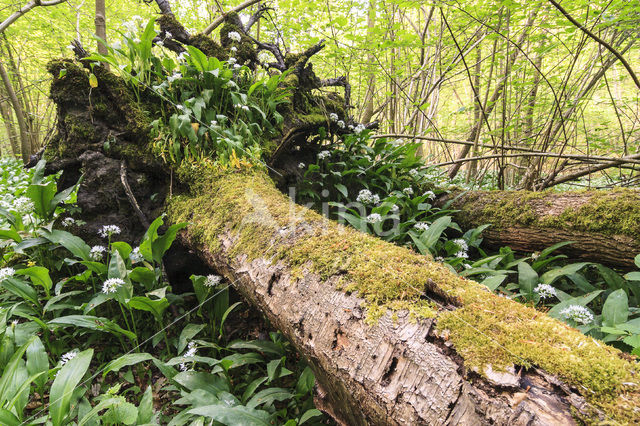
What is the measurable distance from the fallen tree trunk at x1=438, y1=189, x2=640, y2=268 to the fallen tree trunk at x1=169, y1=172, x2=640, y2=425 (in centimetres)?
178

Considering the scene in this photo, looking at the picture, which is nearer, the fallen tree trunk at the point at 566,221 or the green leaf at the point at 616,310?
the green leaf at the point at 616,310

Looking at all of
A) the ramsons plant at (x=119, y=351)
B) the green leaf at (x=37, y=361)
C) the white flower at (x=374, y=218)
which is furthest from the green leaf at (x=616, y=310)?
the green leaf at (x=37, y=361)

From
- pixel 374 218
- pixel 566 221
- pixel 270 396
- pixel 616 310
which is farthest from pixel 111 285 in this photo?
pixel 566 221

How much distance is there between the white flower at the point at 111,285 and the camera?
1.86 m

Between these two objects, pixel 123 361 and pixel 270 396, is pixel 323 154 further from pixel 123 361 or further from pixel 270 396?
pixel 123 361

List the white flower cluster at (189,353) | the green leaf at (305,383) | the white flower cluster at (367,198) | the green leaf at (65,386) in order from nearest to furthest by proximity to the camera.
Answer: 1. the green leaf at (65,386)
2. the green leaf at (305,383)
3. the white flower cluster at (189,353)
4. the white flower cluster at (367,198)

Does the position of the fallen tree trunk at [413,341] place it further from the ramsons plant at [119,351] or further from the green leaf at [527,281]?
the green leaf at [527,281]

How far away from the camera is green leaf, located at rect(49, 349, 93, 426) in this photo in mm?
1314

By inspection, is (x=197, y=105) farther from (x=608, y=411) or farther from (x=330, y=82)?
(x=608, y=411)

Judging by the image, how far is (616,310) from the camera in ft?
5.62

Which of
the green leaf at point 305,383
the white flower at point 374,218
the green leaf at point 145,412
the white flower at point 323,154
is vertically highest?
the white flower at point 323,154

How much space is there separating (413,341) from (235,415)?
953 millimetres

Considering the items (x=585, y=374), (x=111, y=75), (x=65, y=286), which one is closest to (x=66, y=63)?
(x=111, y=75)

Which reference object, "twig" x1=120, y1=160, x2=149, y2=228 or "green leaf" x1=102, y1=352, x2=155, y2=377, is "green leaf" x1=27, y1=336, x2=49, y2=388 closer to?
"green leaf" x1=102, y1=352, x2=155, y2=377
